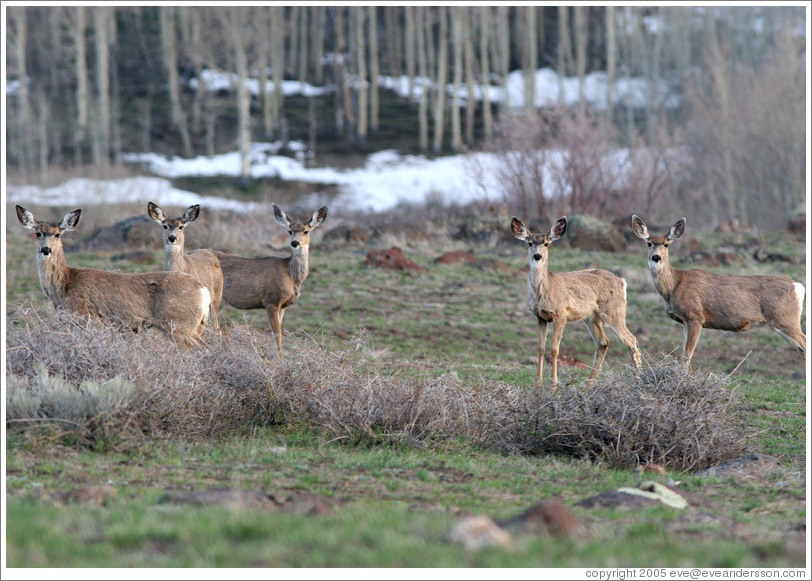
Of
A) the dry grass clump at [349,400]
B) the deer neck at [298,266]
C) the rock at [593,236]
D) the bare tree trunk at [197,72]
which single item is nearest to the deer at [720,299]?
the dry grass clump at [349,400]

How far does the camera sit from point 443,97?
191 ft

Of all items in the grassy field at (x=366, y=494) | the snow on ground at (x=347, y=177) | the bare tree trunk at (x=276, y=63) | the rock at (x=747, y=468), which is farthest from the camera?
the bare tree trunk at (x=276, y=63)

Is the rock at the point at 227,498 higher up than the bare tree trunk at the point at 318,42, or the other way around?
the bare tree trunk at the point at 318,42

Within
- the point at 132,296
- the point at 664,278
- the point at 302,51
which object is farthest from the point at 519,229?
the point at 302,51

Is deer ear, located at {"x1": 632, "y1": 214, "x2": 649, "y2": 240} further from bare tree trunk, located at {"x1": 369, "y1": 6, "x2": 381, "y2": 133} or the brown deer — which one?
bare tree trunk, located at {"x1": 369, "y1": 6, "x2": 381, "y2": 133}

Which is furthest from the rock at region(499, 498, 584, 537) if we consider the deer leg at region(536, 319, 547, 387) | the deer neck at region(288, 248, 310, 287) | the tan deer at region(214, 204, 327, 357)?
the deer neck at region(288, 248, 310, 287)

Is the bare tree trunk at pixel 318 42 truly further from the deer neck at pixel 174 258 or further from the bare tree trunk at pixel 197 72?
the deer neck at pixel 174 258

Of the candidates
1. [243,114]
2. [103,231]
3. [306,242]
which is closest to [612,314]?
[306,242]

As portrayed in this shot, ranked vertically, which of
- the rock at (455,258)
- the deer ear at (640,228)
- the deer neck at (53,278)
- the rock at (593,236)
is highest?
the deer ear at (640,228)

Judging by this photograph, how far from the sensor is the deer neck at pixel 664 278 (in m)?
13.9

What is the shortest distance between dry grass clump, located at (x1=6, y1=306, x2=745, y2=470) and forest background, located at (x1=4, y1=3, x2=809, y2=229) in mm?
21692

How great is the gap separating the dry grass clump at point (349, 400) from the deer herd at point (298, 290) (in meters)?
1.28

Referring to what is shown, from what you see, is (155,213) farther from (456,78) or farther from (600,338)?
(456,78)

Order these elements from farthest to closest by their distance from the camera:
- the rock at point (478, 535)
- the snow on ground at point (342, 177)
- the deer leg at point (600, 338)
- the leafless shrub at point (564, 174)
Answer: the snow on ground at point (342, 177) < the leafless shrub at point (564, 174) < the deer leg at point (600, 338) < the rock at point (478, 535)
